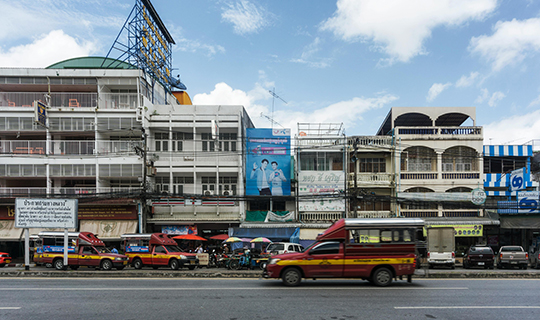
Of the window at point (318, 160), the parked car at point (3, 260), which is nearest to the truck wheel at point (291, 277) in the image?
the window at point (318, 160)

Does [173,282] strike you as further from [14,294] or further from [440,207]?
[440,207]

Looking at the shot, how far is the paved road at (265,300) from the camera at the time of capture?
343 inches

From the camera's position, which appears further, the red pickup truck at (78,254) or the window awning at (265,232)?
the window awning at (265,232)

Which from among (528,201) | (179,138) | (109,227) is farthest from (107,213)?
(528,201)

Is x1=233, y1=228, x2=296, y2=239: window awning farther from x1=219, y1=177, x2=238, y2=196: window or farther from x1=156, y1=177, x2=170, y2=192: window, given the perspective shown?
x1=156, y1=177, x2=170, y2=192: window

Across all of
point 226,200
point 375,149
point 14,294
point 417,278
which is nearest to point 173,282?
point 14,294

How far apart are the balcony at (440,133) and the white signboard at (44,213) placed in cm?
2513

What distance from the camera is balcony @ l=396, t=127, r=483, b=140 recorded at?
31.3 meters

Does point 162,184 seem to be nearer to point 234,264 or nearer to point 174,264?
point 174,264

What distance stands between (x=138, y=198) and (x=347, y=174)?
1691 cm

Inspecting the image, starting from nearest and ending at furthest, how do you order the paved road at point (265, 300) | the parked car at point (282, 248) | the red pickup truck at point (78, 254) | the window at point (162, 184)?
the paved road at point (265, 300), the red pickup truck at point (78, 254), the parked car at point (282, 248), the window at point (162, 184)

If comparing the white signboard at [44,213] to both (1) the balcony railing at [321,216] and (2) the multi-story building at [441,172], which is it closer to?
(1) the balcony railing at [321,216]

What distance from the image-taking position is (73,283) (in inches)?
549

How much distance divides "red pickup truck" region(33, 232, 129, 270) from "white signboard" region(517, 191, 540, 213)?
29570 millimetres
